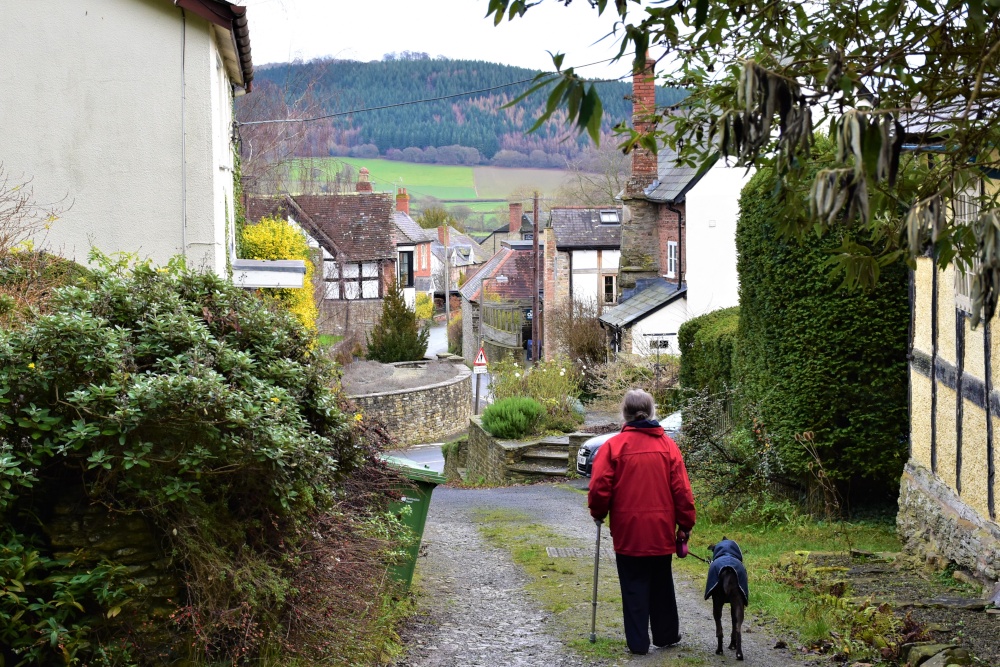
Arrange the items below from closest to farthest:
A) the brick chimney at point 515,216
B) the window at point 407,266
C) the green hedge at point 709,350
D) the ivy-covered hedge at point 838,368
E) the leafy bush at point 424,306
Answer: the ivy-covered hedge at point 838,368, the green hedge at point 709,350, the window at point 407,266, the leafy bush at point 424,306, the brick chimney at point 515,216

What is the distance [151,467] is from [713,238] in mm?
23225

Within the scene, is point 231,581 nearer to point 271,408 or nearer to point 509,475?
point 271,408

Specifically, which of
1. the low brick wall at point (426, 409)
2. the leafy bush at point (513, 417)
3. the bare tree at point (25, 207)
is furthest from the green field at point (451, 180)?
the bare tree at point (25, 207)

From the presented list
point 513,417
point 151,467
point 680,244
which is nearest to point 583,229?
point 680,244

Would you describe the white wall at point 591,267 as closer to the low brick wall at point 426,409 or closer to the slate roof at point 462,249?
the low brick wall at point 426,409

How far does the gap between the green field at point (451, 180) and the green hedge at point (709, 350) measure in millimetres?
56194

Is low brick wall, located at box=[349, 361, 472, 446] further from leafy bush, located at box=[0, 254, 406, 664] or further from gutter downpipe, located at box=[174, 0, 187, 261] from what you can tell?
leafy bush, located at box=[0, 254, 406, 664]

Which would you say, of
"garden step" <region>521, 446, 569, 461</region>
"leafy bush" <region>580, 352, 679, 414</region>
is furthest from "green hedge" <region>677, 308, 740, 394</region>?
"garden step" <region>521, 446, 569, 461</region>

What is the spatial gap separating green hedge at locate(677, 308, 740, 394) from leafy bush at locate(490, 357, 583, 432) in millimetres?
3229

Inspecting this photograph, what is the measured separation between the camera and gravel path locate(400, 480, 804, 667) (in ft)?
21.2

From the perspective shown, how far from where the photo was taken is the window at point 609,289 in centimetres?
4088

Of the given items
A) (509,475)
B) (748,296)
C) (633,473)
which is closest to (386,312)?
(509,475)

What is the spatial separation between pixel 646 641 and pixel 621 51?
13.4 ft

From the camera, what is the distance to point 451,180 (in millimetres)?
107562
